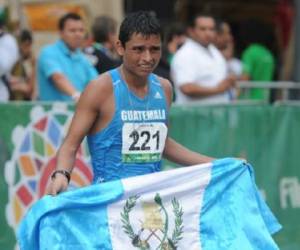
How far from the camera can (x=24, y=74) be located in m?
13.0

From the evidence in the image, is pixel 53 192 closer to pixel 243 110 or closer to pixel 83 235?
pixel 83 235

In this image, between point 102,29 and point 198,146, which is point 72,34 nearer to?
point 102,29

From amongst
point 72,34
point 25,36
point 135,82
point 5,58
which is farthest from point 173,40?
point 135,82

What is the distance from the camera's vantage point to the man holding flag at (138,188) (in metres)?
6.12

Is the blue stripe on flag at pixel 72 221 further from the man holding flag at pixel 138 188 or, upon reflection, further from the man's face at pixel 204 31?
the man's face at pixel 204 31

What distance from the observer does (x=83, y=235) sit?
6.12 meters

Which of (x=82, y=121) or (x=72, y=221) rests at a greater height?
(x=82, y=121)

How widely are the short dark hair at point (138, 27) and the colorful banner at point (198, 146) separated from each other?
289cm

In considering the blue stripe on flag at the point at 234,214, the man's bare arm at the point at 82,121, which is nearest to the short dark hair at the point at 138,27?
the man's bare arm at the point at 82,121

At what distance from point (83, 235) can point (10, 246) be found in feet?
10.2

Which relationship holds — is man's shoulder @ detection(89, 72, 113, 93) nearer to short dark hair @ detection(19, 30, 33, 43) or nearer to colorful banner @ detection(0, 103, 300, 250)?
colorful banner @ detection(0, 103, 300, 250)

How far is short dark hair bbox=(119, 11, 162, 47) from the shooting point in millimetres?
6359

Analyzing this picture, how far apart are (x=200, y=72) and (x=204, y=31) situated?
Result: 490 millimetres

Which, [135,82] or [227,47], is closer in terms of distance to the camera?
[135,82]
